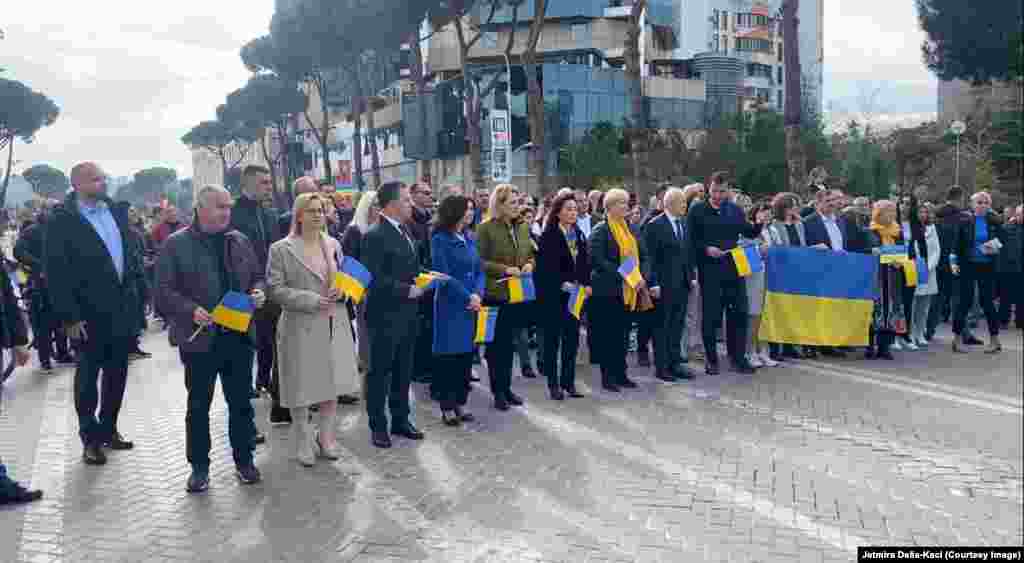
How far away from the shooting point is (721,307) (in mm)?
9953

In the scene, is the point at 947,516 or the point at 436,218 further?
the point at 436,218

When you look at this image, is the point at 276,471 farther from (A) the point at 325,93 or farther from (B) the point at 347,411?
(A) the point at 325,93

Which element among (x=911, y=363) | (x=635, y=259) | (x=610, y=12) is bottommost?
(x=911, y=363)

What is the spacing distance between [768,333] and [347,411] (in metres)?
4.92

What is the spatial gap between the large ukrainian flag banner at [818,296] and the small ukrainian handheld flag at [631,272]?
8.48 feet

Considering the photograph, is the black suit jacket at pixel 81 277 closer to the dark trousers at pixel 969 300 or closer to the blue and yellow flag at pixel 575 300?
the blue and yellow flag at pixel 575 300

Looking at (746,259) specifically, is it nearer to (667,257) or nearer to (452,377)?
(667,257)

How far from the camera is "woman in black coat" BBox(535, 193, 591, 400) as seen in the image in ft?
27.5

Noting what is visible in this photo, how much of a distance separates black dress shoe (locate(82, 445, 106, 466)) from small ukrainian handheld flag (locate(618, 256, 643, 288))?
4.54 metres

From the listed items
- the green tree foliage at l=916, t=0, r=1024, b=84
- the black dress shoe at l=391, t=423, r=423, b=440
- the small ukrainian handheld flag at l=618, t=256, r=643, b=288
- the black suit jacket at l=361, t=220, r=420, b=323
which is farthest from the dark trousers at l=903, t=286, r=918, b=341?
the black suit jacket at l=361, t=220, r=420, b=323

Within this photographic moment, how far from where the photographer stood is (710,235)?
32.1 feet

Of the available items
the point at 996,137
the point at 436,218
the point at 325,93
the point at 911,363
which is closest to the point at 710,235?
the point at 911,363

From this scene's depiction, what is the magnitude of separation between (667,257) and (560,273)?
152 cm

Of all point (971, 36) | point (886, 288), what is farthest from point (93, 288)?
point (971, 36)
